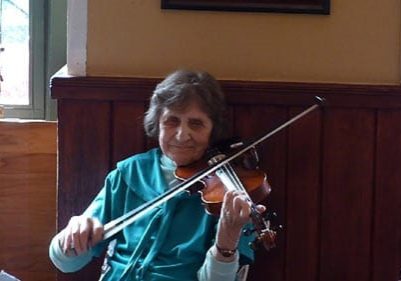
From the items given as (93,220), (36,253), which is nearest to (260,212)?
(93,220)

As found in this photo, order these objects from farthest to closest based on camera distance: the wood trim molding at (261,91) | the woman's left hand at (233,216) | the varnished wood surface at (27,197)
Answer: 1. the varnished wood surface at (27,197)
2. the wood trim molding at (261,91)
3. the woman's left hand at (233,216)

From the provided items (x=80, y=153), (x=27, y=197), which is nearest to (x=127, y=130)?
(x=80, y=153)

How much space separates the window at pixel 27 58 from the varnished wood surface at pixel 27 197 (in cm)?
35

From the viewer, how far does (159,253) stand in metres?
1.74

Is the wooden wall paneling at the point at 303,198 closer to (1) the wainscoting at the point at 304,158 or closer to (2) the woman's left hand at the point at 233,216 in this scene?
(1) the wainscoting at the point at 304,158

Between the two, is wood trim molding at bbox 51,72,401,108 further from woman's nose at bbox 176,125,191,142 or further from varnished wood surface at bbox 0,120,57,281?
varnished wood surface at bbox 0,120,57,281

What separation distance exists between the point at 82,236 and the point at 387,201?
793 mm

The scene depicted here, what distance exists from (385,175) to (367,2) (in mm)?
428

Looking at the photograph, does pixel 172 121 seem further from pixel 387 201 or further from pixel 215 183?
pixel 387 201

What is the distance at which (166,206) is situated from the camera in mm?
1762

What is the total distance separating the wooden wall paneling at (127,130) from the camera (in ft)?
6.40

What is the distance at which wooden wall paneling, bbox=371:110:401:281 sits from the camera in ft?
6.39

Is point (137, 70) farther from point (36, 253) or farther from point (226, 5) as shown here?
point (36, 253)

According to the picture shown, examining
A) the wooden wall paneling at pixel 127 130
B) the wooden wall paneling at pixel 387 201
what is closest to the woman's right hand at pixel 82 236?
the wooden wall paneling at pixel 127 130
